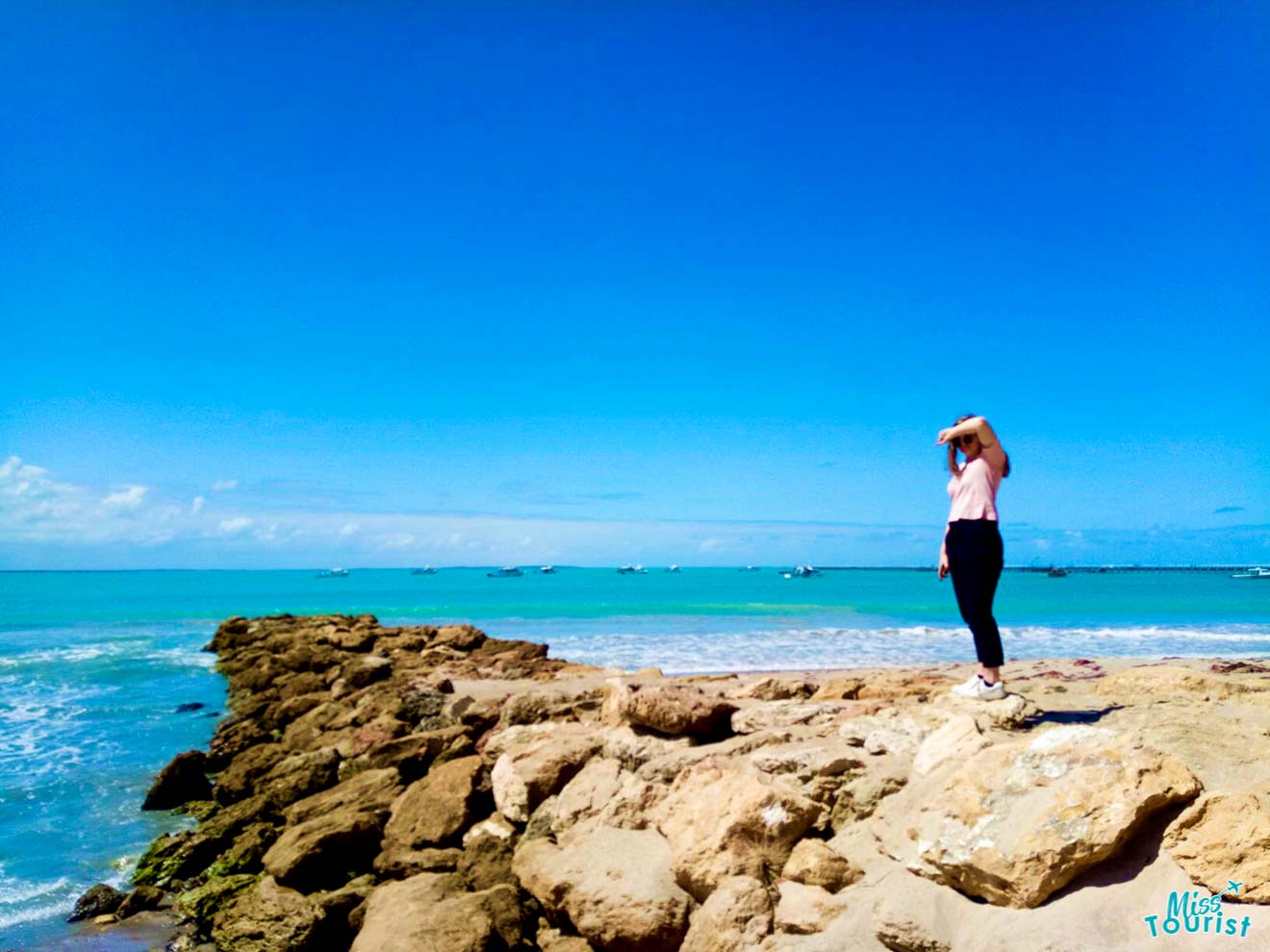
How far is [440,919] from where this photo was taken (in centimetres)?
507

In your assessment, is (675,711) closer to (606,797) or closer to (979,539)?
(606,797)

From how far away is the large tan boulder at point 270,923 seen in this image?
561 cm

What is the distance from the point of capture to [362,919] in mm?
5754

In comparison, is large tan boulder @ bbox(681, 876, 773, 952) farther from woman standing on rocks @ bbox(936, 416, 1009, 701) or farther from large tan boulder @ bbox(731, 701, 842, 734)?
woman standing on rocks @ bbox(936, 416, 1009, 701)

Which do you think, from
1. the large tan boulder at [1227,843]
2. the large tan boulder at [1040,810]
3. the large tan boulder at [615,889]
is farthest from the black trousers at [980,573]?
the large tan boulder at [615,889]

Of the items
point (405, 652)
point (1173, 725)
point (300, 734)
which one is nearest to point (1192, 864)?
point (1173, 725)

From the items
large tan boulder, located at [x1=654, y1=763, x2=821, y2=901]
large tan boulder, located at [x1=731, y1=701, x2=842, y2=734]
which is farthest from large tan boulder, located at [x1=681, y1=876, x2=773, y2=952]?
large tan boulder, located at [x1=731, y1=701, x2=842, y2=734]

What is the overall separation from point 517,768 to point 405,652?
1075cm

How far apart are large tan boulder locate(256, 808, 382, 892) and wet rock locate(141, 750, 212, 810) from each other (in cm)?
360

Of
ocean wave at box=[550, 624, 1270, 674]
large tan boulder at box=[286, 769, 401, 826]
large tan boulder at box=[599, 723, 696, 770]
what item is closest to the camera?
large tan boulder at box=[599, 723, 696, 770]

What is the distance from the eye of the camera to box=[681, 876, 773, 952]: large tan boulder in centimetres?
427

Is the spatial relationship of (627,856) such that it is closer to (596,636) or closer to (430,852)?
(430,852)

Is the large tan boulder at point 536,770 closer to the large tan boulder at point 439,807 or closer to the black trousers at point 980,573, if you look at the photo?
the large tan boulder at point 439,807

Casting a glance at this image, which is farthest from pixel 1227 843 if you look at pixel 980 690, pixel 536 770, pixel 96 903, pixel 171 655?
pixel 171 655
